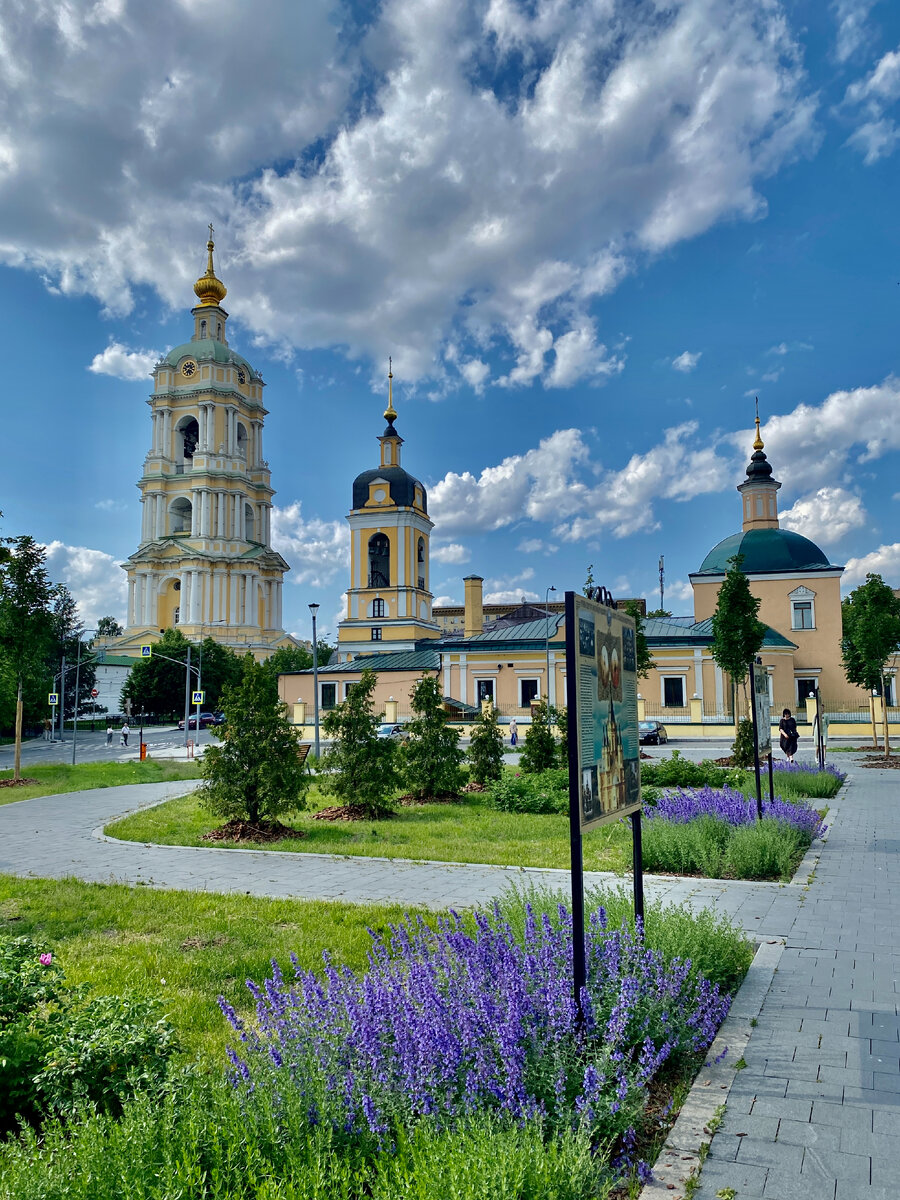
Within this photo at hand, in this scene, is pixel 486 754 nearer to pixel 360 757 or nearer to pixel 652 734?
pixel 360 757

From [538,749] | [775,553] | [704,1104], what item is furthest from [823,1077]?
[775,553]

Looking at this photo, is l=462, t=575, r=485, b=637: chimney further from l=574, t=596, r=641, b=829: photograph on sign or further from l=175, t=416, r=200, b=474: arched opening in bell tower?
l=574, t=596, r=641, b=829: photograph on sign

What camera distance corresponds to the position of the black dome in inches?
2153

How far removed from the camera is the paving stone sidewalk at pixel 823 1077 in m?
3.26

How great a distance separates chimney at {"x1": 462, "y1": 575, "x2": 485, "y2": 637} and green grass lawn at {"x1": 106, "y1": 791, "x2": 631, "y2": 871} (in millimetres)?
34282

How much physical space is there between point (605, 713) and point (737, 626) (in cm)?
2142

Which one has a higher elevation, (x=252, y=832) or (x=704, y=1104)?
Answer: (x=704, y=1104)

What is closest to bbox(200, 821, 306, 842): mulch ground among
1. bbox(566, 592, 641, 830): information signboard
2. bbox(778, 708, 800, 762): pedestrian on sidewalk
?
bbox(566, 592, 641, 830): information signboard

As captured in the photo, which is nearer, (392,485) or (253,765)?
(253,765)

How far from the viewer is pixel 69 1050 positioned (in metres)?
3.62

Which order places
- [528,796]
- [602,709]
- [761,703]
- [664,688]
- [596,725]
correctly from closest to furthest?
[596,725], [602,709], [761,703], [528,796], [664,688]

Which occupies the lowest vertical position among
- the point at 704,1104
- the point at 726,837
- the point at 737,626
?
the point at 704,1104

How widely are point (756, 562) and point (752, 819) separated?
36.9 meters

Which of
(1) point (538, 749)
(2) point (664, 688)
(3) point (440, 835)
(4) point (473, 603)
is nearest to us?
(3) point (440, 835)
